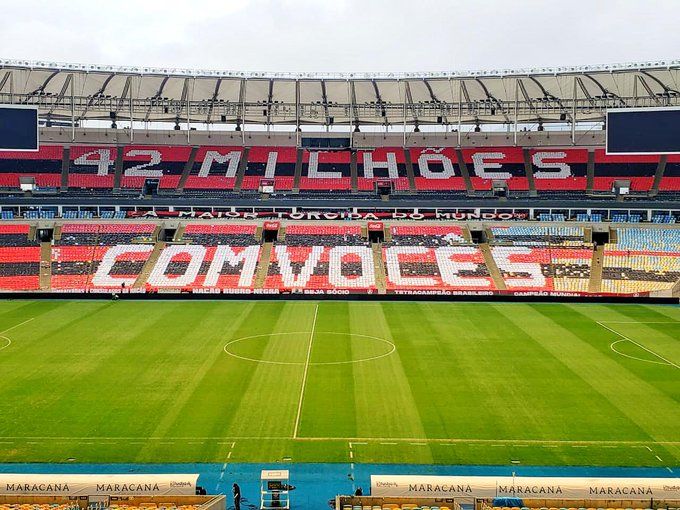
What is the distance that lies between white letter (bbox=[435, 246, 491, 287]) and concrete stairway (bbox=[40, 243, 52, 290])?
95.8ft

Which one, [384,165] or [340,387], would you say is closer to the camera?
[340,387]

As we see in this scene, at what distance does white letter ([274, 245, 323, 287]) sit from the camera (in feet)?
181

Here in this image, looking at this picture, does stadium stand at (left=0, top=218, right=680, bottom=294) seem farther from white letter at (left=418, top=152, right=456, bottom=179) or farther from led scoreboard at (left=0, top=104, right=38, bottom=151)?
led scoreboard at (left=0, top=104, right=38, bottom=151)

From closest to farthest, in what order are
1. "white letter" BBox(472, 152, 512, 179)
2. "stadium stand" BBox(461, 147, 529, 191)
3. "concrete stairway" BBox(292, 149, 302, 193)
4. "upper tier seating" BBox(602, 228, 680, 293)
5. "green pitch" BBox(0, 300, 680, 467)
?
"green pitch" BBox(0, 300, 680, 467) < "upper tier seating" BBox(602, 228, 680, 293) < "stadium stand" BBox(461, 147, 529, 191) < "concrete stairway" BBox(292, 149, 302, 193) < "white letter" BBox(472, 152, 512, 179)

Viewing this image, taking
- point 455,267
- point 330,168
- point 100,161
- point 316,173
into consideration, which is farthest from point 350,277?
point 100,161

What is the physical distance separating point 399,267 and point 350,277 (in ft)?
13.8

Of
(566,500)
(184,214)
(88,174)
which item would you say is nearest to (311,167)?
(184,214)

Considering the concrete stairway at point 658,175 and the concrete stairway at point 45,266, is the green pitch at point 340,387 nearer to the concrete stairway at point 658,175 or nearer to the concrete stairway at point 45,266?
the concrete stairway at point 45,266

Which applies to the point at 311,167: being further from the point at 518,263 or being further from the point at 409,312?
the point at 409,312

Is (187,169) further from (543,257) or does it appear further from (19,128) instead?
(543,257)

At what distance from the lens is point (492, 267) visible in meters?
57.2

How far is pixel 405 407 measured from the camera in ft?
86.6

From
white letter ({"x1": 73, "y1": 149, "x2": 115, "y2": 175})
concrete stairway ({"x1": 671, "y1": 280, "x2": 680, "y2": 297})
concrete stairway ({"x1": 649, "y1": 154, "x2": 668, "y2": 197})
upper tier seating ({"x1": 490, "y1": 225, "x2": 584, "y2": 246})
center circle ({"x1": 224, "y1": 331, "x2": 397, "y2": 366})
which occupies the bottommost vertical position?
center circle ({"x1": 224, "y1": 331, "x2": 397, "y2": 366})

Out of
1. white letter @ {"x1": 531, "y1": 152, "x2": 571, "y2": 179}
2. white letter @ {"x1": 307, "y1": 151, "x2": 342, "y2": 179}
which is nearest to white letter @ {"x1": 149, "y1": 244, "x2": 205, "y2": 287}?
white letter @ {"x1": 307, "y1": 151, "x2": 342, "y2": 179}
